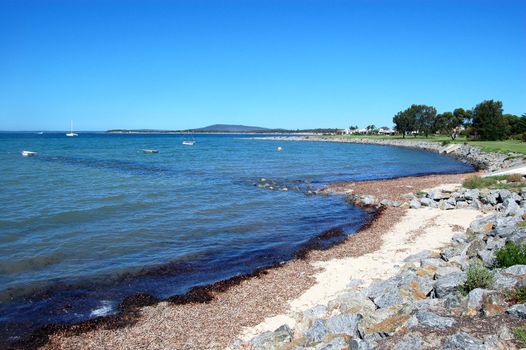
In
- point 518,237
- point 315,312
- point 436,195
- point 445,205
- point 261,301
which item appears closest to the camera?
point 315,312

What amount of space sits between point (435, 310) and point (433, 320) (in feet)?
3.47

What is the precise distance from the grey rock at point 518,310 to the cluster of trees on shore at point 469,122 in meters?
80.9

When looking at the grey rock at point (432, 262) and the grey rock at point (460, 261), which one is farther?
the grey rock at point (432, 262)

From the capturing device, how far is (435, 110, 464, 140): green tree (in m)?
123

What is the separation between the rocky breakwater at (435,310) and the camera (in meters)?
6.64

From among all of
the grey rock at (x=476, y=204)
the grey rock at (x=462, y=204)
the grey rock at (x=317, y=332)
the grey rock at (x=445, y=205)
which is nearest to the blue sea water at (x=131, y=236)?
the grey rock at (x=445, y=205)

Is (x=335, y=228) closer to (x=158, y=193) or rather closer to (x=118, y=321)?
(x=118, y=321)

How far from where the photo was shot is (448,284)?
952cm

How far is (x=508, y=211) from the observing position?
59.6ft

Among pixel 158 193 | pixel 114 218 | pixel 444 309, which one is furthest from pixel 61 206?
pixel 444 309

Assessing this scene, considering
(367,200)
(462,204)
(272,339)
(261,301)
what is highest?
(462,204)

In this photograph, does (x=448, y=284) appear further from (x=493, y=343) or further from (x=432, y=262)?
(x=493, y=343)

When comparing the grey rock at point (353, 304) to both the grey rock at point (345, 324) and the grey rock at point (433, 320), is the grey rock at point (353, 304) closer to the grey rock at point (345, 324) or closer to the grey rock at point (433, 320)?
the grey rock at point (345, 324)

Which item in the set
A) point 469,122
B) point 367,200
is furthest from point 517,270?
point 469,122
